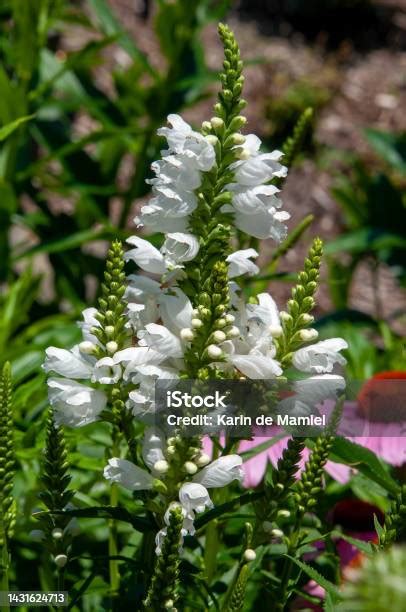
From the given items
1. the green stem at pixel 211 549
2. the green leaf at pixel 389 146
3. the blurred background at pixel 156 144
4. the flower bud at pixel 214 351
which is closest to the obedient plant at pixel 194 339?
the flower bud at pixel 214 351

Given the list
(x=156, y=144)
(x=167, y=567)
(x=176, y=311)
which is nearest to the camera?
(x=167, y=567)

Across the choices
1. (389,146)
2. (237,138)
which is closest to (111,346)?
(237,138)

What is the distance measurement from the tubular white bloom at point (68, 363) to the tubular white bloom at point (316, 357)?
0.21 meters

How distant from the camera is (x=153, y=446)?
0.92 m

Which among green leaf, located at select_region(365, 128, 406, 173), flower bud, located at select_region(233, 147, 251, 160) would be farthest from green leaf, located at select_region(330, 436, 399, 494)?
green leaf, located at select_region(365, 128, 406, 173)

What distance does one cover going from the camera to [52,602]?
3.32 feet

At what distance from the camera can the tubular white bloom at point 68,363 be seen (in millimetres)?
945

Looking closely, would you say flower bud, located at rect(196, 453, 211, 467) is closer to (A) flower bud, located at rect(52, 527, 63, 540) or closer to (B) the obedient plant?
(B) the obedient plant

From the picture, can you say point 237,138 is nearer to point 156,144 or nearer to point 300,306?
point 300,306

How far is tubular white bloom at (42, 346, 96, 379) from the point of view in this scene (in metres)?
0.94

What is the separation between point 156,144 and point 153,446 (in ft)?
5.22

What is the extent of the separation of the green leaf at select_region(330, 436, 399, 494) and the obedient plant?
5.0 inches

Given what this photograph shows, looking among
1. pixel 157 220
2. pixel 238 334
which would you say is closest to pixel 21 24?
pixel 157 220

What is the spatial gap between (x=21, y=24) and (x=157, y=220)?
124 cm
